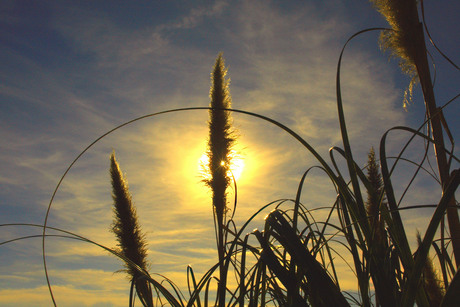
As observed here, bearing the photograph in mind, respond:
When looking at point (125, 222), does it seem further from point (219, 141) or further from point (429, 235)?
point (429, 235)

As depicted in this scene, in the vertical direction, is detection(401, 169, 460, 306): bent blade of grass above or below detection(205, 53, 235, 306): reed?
below

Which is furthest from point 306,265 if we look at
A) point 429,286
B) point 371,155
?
point 371,155

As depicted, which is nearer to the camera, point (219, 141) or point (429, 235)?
point (429, 235)

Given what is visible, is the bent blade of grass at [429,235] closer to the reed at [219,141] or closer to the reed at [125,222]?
the reed at [219,141]

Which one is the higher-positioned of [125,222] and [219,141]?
[219,141]

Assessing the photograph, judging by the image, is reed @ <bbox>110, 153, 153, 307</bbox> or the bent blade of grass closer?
the bent blade of grass

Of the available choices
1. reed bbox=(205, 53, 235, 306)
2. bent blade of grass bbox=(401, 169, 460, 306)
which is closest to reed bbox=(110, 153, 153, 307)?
reed bbox=(205, 53, 235, 306)

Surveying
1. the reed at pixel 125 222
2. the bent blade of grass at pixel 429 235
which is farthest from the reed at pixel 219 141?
the bent blade of grass at pixel 429 235

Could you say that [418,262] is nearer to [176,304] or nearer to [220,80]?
[176,304]

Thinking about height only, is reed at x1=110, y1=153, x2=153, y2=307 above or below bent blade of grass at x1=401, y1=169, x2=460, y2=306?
above

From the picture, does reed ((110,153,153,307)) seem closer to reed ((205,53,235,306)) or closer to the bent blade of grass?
reed ((205,53,235,306))

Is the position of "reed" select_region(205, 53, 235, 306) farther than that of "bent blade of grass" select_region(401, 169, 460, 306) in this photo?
Yes

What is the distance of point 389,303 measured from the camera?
1060 mm

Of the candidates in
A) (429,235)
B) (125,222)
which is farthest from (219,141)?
Answer: (429,235)
